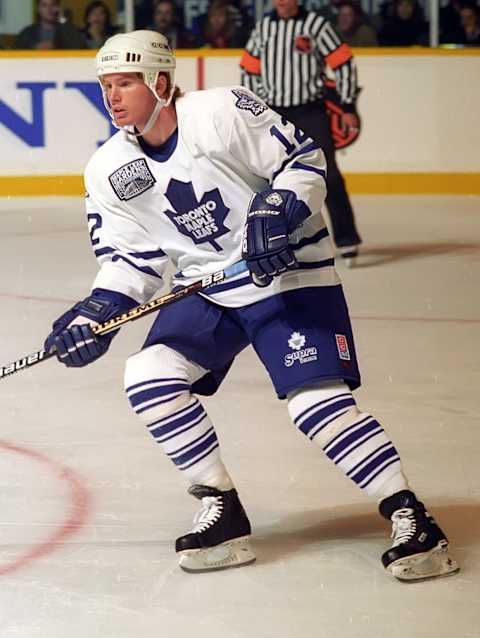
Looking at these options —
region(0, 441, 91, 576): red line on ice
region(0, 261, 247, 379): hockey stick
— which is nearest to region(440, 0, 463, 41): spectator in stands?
region(0, 441, 91, 576): red line on ice

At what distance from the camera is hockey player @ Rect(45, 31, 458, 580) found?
8.04 feet

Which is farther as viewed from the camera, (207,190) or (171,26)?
(171,26)

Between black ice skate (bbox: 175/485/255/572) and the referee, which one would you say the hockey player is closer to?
black ice skate (bbox: 175/485/255/572)

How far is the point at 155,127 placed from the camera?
8.36 ft

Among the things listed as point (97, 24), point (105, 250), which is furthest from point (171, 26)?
point (105, 250)

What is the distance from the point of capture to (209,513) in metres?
2.56

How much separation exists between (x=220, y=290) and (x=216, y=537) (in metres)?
0.45

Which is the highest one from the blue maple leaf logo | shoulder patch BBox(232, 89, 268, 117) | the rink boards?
shoulder patch BBox(232, 89, 268, 117)

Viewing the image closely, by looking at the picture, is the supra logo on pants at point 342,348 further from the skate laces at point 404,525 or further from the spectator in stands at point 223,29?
the spectator in stands at point 223,29

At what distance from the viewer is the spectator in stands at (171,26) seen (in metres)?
7.73

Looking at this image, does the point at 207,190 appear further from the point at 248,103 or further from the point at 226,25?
the point at 226,25

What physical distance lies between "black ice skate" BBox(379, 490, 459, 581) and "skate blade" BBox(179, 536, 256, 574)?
259mm

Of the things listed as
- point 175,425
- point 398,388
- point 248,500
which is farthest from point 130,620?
point 398,388

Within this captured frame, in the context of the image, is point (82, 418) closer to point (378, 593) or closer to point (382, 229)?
point (378, 593)
